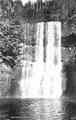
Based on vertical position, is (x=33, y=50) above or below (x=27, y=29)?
below

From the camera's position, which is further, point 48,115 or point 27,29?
point 27,29

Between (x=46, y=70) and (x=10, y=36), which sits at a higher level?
(x=10, y=36)

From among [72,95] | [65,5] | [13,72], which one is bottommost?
[72,95]

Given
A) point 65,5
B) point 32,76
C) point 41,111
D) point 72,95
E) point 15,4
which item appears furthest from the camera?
point 15,4

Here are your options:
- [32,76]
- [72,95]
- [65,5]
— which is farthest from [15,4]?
[72,95]

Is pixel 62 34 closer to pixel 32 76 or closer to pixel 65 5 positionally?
pixel 65 5

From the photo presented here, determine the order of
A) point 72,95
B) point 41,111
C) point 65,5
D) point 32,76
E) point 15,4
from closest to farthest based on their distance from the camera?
point 41,111 → point 72,95 → point 32,76 → point 65,5 → point 15,4

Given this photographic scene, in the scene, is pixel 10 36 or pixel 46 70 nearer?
pixel 10 36

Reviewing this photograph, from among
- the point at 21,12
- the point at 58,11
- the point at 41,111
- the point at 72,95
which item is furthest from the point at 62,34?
the point at 41,111
